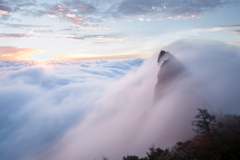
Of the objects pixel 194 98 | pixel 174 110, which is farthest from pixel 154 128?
pixel 194 98

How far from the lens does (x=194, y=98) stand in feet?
117

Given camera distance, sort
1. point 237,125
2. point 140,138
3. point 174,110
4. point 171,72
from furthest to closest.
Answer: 1. point 140,138
2. point 171,72
3. point 174,110
4. point 237,125

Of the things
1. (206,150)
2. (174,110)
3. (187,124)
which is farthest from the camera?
(174,110)

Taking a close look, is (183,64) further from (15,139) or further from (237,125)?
(15,139)

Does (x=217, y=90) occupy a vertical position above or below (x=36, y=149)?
below

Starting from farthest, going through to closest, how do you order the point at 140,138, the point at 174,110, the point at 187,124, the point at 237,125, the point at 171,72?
the point at 140,138
the point at 171,72
the point at 174,110
the point at 187,124
the point at 237,125

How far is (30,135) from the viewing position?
18950 centimetres

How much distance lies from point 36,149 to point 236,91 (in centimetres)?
20838

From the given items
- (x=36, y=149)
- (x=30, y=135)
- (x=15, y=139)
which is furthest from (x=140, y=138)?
(x=15, y=139)

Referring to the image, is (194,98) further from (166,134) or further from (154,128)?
(154,128)

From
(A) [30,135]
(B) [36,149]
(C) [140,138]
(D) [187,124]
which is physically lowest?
(D) [187,124]

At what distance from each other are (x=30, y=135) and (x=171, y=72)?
786 ft

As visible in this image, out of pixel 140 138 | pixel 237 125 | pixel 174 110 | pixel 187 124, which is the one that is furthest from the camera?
pixel 140 138

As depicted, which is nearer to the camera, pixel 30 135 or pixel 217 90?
pixel 217 90
